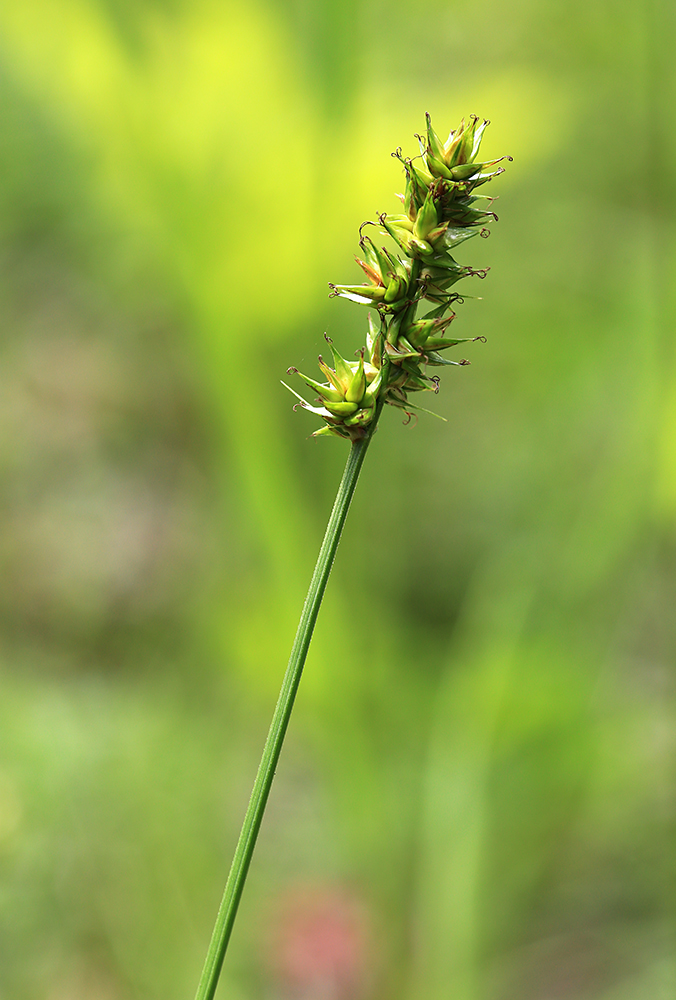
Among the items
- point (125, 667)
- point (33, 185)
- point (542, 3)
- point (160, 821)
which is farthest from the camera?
point (542, 3)

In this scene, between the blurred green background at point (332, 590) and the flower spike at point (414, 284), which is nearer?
the flower spike at point (414, 284)

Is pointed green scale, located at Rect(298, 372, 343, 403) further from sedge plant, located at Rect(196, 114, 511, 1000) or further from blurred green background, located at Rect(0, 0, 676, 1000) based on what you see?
blurred green background, located at Rect(0, 0, 676, 1000)

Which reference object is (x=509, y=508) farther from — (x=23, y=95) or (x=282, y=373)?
(x=23, y=95)

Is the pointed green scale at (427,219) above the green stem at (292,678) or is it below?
above

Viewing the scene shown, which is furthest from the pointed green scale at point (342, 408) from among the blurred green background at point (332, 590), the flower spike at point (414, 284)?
the blurred green background at point (332, 590)

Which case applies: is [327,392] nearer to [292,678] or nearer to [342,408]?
[342,408]

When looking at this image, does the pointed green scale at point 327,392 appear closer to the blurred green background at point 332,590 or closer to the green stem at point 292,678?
the green stem at point 292,678

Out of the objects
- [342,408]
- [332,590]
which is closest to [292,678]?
[342,408]

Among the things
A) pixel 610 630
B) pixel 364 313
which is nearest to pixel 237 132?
pixel 364 313
